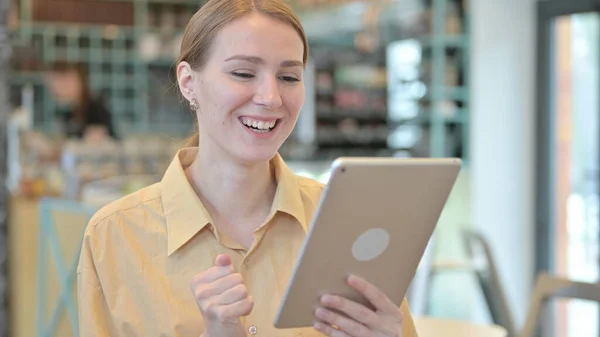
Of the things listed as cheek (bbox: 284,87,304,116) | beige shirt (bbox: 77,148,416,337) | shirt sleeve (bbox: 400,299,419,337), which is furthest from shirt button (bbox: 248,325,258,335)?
cheek (bbox: 284,87,304,116)

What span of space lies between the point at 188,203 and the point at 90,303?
27 centimetres

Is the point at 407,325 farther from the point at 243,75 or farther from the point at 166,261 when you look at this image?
the point at 243,75

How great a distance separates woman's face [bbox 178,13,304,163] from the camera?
64.9 inches

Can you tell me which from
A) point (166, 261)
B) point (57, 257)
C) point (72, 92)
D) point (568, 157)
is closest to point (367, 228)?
point (166, 261)

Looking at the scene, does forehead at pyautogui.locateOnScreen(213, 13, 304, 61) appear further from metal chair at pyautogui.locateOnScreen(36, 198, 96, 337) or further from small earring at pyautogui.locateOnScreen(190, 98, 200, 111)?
metal chair at pyautogui.locateOnScreen(36, 198, 96, 337)

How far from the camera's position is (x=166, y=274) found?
170cm

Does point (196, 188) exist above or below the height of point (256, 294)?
above

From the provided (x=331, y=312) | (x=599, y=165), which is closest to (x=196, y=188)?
(x=331, y=312)

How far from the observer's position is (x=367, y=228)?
146cm

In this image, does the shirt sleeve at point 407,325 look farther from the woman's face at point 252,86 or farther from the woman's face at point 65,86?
the woman's face at point 65,86

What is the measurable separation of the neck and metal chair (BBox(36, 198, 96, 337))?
228 cm

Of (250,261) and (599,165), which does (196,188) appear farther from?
(599,165)

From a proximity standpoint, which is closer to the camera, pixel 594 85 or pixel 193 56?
pixel 193 56

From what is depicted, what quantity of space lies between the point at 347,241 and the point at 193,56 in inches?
21.4
